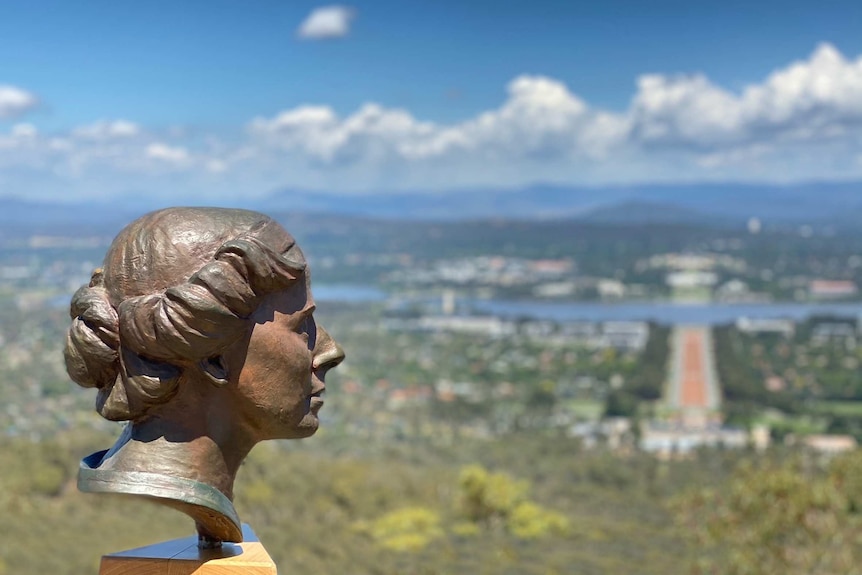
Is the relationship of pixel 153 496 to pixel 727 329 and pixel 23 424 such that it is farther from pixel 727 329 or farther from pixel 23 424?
pixel 727 329

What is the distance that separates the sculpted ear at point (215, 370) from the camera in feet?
8.40

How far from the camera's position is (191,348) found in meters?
2.48

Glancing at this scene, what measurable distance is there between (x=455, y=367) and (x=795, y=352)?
19062mm

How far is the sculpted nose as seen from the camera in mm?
2869

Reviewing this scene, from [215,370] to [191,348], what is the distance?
0.13 metres

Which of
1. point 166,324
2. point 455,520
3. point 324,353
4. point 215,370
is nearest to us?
point 166,324

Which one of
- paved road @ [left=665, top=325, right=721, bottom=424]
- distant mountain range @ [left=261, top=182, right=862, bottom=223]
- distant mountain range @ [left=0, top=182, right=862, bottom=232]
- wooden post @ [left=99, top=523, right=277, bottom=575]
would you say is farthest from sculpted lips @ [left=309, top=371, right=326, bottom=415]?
distant mountain range @ [left=261, top=182, right=862, bottom=223]

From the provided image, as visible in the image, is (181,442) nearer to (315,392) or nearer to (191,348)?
(191,348)

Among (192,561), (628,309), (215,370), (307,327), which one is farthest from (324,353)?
(628,309)

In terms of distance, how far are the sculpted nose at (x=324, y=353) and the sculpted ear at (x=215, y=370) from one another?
1.13 ft

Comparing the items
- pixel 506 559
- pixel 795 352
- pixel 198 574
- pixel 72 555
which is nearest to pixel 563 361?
pixel 795 352

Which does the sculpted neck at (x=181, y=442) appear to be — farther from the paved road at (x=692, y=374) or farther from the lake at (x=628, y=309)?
the lake at (x=628, y=309)

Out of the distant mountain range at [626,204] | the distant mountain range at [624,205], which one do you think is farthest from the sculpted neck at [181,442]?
the distant mountain range at [626,204]

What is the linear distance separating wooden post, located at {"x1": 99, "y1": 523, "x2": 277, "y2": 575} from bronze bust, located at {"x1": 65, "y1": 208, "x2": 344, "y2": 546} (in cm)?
12
